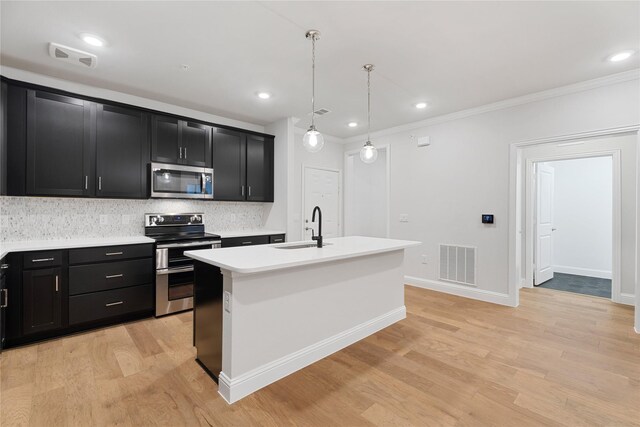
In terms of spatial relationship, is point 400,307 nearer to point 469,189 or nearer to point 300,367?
point 300,367

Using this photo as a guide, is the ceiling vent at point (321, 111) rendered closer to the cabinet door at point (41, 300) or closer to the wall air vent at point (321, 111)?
the wall air vent at point (321, 111)

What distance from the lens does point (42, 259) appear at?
2748 millimetres

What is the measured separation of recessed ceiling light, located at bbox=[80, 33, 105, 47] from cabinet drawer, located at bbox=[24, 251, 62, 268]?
1.93 m

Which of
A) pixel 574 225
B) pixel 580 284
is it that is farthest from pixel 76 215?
pixel 574 225

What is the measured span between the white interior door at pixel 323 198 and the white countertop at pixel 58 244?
104 inches

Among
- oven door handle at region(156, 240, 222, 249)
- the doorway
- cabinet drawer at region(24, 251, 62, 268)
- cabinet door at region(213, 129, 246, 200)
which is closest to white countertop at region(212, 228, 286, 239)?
oven door handle at region(156, 240, 222, 249)

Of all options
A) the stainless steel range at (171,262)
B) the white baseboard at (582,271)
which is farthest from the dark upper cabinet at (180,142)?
the white baseboard at (582,271)

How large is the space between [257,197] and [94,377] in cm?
298

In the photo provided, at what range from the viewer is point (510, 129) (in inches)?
152

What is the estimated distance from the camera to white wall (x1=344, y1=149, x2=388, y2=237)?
667 cm

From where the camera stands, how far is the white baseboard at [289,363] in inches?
77.5

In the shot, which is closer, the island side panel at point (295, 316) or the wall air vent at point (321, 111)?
the island side panel at point (295, 316)

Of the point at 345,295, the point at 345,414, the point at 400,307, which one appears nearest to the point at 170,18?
the point at 345,295

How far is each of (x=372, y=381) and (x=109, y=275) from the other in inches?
111
